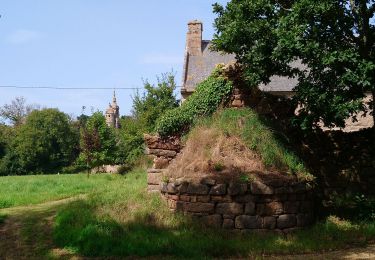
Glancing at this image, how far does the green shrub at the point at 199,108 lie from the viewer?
35.9 feet

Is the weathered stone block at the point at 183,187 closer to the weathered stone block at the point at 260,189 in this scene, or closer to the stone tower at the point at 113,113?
the weathered stone block at the point at 260,189

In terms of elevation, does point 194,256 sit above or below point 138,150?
below

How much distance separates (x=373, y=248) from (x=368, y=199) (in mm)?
2679

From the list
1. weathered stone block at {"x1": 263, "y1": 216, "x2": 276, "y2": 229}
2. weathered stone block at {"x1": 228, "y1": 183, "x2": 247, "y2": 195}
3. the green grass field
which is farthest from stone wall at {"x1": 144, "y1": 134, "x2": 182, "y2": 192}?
weathered stone block at {"x1": 263, "y1": 216, "x2": 276, "y2": 229}

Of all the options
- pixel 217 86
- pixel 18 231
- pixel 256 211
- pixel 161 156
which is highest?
pixel 217 86

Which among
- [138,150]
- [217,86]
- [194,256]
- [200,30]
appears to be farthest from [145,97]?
[194,256]

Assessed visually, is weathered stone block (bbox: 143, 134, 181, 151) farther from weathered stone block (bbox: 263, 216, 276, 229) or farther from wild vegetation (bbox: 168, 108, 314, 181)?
weathered stone block (bbox: 263, 216, 276, 229)

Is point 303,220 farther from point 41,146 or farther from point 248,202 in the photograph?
point 41,146

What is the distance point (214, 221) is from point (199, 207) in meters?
0.45

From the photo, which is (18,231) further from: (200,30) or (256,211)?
(200,30)

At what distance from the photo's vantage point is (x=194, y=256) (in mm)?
7039

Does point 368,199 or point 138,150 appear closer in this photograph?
point 368,199

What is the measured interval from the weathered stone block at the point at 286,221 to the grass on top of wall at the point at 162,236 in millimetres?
270

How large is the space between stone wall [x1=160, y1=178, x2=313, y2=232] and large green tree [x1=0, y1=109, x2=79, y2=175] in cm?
4269
